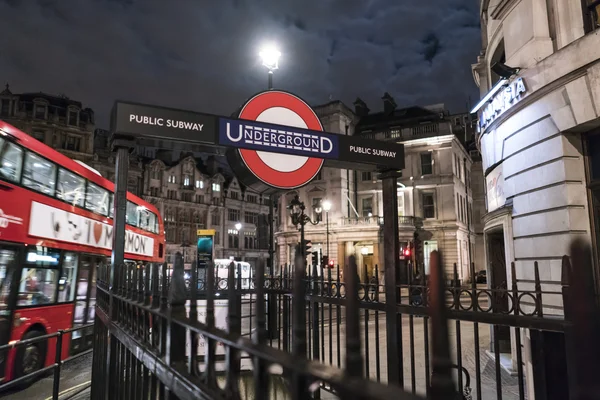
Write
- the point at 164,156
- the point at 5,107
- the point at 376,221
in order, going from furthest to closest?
1. the point at 164,156
2. the point at 5,107
3. the point at 376,221

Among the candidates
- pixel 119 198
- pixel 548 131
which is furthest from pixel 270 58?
pixel 548 131

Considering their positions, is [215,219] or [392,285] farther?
[215,219]

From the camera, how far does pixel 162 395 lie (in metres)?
2.46

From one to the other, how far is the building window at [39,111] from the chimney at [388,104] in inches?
1531

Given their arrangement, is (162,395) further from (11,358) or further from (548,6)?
(548,6)

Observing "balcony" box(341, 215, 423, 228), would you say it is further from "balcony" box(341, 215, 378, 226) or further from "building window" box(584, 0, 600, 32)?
"building window" box(584, 0, 600, 32)

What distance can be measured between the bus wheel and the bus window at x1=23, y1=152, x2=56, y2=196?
323cm

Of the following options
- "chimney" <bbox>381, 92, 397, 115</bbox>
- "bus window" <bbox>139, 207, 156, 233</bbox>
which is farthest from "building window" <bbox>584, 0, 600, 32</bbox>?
"chimney" <bbox>381, 92, 397, 115</bbox>

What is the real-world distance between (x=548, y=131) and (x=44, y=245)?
1109 centimetres

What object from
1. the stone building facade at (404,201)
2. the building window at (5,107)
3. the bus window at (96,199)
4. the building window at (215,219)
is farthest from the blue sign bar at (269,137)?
the building window at (215,219)

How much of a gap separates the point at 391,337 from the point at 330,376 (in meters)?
3.79

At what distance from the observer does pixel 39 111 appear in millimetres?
43844

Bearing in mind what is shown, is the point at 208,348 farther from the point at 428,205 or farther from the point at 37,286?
the point at 428,205

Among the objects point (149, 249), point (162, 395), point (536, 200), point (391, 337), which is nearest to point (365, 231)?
point (149, 249)
